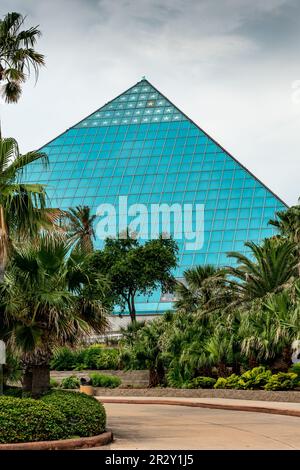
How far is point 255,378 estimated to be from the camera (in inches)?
1129

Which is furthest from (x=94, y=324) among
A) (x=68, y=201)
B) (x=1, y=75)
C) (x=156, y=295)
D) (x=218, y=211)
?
(x=68, y=201)

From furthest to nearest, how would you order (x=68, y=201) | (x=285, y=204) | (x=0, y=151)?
1. (x=68, y=201)
2. (x=285, y=204)
3. (x=0, y=151)

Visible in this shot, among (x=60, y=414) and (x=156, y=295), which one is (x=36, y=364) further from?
(x=156, y=295)

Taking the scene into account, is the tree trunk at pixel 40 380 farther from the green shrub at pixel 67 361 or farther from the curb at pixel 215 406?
the green shrub at pixel 67 361

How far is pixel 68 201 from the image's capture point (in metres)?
70.6

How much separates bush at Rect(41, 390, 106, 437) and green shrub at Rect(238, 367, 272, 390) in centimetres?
1436

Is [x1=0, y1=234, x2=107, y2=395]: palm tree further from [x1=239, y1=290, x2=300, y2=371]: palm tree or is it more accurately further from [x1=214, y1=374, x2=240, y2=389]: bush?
[x1=214, y1=374, x2=240, y2=389]: bush

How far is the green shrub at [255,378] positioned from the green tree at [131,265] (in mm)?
17571

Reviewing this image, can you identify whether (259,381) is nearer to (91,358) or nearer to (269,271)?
(269,271)

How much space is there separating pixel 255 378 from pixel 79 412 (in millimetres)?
15474

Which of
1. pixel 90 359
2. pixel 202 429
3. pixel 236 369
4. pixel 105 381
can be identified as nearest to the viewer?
pixel 202 429

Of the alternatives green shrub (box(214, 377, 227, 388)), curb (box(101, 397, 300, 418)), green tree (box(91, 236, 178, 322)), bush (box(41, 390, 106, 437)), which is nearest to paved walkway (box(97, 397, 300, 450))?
curb (box(101, 397, 300, 418))

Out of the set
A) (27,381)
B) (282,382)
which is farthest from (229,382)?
(27,381)

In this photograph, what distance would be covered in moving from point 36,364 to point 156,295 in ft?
141
